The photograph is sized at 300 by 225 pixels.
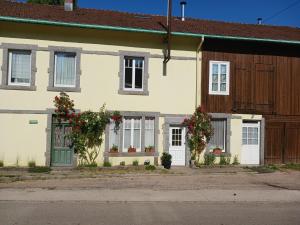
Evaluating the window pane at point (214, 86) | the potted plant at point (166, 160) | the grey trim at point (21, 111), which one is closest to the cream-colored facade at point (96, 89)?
the grey trim at point (21, 111)

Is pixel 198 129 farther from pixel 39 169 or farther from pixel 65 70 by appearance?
pixel 39 169

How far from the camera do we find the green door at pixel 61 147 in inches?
643

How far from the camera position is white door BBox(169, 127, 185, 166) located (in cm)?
1756

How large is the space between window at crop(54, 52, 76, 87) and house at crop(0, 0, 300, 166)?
0.14 ft

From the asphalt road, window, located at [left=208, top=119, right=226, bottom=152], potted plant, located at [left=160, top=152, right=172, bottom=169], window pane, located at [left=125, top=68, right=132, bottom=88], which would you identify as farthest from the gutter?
the asphalt road

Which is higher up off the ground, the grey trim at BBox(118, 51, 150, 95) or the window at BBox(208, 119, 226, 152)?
the grey trim at BBox(118, 51, 150, 95)

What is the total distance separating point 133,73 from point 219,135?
5.14 meters

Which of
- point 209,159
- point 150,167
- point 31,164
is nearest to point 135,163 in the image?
point 150,167

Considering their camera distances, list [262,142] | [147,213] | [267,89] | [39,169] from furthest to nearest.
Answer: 1. [267,89]
2. [262,142]
3. [39,169]
4. [147,213]

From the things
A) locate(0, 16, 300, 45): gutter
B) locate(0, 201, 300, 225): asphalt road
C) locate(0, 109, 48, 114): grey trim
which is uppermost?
locate(0, 16, 300, 45): gutter

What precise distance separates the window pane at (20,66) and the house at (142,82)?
0.04 metres

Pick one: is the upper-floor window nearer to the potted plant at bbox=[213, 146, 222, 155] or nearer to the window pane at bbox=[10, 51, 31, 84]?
the window pane at bbox=[10, 51, 31, 84]

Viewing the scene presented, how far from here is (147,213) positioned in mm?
8680

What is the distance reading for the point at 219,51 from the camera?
17922 mm
